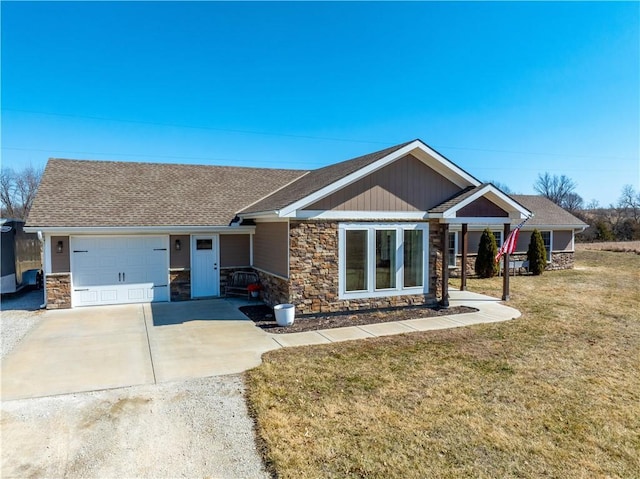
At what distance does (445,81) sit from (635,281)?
13.2 m

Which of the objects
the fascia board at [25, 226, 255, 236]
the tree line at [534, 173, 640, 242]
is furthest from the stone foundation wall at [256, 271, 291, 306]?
the tree line at [534, 173, 640, 242]

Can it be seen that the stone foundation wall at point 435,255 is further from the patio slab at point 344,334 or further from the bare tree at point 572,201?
the bare tree at point 572,201

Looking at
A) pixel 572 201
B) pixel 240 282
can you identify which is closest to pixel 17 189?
pixel 240 282

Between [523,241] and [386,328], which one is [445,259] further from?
[523,241]

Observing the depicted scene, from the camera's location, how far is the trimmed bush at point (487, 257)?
18625 mm

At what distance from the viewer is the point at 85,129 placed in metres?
25.2

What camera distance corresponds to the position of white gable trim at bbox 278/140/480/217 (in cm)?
972

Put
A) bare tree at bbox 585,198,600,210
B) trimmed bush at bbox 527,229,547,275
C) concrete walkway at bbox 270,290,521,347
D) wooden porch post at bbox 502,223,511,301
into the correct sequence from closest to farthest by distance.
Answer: concrete walkway at bbox 270,290,521,347 → wooden porch post at bbox 502,223,511,301 → trimmed bush at bbox 527,229,547,275 → bare tree at bbox 585,198,600,210

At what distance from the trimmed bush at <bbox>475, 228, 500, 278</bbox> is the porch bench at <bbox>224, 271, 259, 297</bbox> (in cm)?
1165

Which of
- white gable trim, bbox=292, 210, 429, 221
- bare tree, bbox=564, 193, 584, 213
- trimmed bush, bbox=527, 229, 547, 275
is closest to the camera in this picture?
white gable trim, bbox=292, 210, 429, 221

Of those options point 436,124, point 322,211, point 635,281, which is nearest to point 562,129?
point 436,124

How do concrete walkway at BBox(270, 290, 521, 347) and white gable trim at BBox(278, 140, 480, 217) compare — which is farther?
white gable trim at BBox(278, 140, 480, 217)

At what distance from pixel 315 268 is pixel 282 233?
1338 mm

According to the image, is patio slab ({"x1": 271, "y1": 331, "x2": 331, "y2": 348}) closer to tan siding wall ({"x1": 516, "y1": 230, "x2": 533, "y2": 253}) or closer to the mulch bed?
the mulch bed
